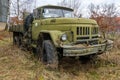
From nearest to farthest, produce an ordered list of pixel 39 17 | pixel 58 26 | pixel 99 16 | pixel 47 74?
pixel 47 74 → pixel 58 26 → pixel 39 17 → pixel 99 16

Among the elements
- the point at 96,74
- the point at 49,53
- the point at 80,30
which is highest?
the point at 80,30

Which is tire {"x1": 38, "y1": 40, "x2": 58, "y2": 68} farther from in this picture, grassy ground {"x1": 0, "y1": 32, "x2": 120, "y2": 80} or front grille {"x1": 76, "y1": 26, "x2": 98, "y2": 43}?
front grille {"x1": 76, "y1": 26, "x2": 98, "y2": 43}

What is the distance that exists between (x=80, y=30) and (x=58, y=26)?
33.8 inches

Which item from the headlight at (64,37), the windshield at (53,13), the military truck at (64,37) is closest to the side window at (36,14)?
the military truck at (64,37)

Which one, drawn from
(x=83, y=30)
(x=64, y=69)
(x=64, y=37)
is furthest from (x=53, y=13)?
(x=64, y=69)

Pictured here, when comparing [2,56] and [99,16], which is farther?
[99,16]

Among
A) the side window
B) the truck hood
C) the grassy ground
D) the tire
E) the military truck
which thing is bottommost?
the grassy ground

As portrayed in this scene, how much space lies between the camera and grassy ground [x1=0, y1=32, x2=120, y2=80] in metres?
5.59

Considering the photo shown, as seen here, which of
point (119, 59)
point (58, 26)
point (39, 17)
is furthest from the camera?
point (39, 17)

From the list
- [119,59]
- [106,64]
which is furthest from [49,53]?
[119,59]

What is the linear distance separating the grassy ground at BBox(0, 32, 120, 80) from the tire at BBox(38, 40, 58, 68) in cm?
21

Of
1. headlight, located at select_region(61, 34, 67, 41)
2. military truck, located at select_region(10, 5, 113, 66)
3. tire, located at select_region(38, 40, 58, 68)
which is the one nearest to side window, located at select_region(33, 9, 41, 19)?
military truck, located at select_region(10, 5, 113, 66)

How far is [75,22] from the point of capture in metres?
6.49

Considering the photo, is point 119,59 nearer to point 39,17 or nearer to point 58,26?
point 58,26
